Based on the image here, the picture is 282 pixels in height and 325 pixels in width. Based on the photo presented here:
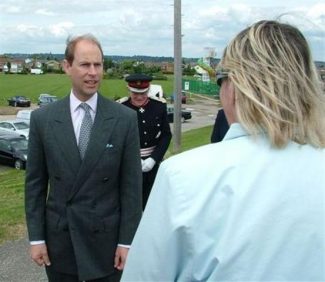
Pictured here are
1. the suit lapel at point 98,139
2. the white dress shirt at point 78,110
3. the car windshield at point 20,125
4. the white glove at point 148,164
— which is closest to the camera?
the suit lapel at point 98,139

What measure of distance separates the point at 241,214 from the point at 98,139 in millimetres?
1725

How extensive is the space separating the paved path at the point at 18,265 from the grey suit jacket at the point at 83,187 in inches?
80.4

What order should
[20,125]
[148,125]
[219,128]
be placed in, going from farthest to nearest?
[20,125], [148,125], [219,128]

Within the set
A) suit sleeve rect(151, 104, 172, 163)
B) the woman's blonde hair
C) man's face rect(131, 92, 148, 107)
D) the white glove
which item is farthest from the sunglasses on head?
man's face rect(131, 92, 148, 107)

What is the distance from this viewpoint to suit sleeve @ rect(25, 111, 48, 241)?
10.4ft

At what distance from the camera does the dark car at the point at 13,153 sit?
23.6 m

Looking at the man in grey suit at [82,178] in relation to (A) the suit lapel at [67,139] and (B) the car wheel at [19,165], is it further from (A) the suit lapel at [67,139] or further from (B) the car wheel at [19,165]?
(B) the car wheel at [19,165]

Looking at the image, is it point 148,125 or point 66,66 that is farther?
point 148,125

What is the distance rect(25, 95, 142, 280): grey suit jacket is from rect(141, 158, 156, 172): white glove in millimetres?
2502

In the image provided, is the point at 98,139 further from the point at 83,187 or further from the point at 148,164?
the point at 148,164

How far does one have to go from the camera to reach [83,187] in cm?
309

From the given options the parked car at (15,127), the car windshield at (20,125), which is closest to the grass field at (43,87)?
the car windshield at (20,125)

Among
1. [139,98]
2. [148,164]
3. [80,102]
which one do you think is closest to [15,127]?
[139,98]

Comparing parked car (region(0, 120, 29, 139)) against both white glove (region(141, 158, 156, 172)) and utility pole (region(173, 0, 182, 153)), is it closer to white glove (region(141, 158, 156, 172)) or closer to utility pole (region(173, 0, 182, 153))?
utility pole (region(173, 0, 182, 153))
